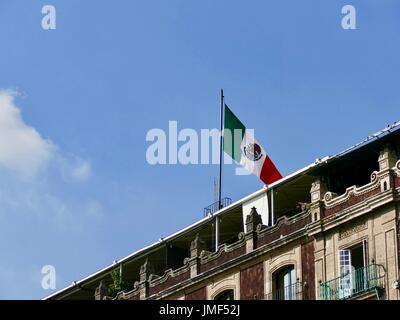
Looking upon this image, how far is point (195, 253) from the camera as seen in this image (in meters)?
62.8

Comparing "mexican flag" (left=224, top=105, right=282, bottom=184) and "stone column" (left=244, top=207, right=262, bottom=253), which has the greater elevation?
"mexican flag" (left=224, top=105, right=282, bottom=184)

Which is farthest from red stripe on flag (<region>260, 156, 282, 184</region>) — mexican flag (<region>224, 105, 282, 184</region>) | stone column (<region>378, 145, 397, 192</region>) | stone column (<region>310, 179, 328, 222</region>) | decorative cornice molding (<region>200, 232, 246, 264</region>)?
stone column (<region>378, 145, 397, 192</region>)

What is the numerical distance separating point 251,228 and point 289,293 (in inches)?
166

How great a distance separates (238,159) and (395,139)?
36.3ft

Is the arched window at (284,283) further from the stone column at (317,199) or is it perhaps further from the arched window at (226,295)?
the arched window at (226,295)

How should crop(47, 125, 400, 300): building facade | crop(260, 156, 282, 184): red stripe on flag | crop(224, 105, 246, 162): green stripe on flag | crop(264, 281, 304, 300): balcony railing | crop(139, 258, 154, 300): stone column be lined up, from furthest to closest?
1. crop(139, 258, 154, 300): stone column
2. crop(224, 105, 246, 162): green stripe on flag
3. crop(260, 156, 282, 184): red stripe on flag
4. crop(264, 281, 304, 300): balcony railing
5. crop(47, 125, 400, 300): building facade

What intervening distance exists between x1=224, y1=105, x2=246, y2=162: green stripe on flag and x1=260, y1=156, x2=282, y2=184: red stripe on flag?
1543 mm

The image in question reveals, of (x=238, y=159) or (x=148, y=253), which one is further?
(x=148, y=253)

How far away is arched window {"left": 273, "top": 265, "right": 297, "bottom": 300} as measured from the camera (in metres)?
56.3

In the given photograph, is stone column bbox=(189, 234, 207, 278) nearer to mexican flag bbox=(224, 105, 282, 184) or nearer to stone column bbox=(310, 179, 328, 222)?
mexican flag bbox=(224, 105, 282, 184)

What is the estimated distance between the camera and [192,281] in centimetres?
6225

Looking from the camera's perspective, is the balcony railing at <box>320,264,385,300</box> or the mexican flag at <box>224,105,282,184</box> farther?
the mexican flag at <box>224,105,282,184</box>
